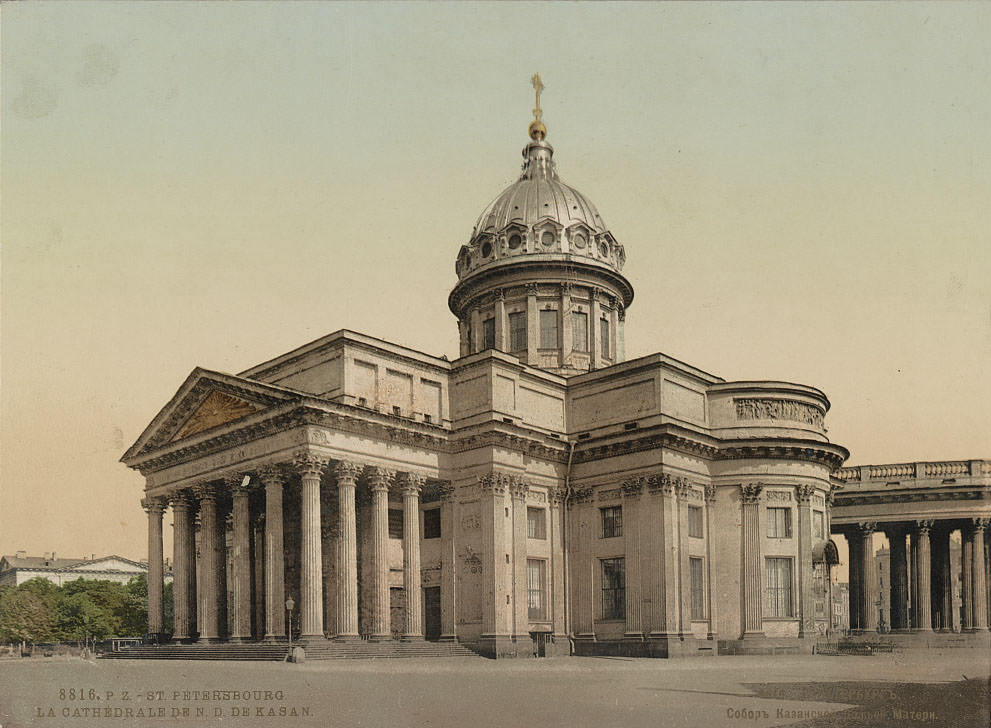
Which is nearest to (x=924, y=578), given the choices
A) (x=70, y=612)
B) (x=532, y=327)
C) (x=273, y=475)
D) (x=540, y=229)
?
(x=532, y=327)

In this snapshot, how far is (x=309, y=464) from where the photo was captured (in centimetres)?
3741

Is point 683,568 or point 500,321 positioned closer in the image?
point 683,568

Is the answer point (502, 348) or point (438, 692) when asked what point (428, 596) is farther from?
point (438, 692)

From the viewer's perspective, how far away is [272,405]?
39.2 m

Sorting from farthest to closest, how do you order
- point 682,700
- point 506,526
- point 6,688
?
point 506,526, point 6,688, point 682,700

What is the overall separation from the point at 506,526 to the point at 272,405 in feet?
37.4

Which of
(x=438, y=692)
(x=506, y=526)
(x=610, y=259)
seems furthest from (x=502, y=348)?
(x=438, y=692)

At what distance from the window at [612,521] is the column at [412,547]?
949 centimetres

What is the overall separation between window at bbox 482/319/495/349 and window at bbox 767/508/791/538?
733 inches

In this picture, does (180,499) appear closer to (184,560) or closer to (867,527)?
(184,560)

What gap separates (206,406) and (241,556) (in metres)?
7.00

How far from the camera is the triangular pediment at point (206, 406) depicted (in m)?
39.7

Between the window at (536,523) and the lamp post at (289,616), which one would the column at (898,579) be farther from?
the lamp post at (289,616)

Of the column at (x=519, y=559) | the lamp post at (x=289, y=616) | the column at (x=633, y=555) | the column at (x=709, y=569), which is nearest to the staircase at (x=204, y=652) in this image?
the lamp post at (x=289, y=616)
